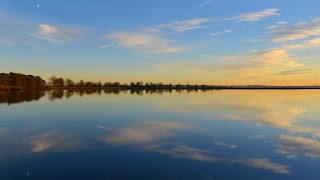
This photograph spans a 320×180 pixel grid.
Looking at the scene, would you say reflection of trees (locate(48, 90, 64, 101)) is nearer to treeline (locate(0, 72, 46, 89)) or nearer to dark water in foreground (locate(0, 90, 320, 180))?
dark water in foreground (locate(0, 90, 320, 180))

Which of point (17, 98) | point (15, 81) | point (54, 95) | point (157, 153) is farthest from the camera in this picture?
point (15, 81)

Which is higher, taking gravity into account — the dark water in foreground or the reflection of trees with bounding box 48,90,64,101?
the reflection of trees with bounding box 48,90,64,101

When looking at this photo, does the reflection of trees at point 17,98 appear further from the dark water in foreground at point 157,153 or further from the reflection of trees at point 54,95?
the dark water in foreground at point 157,153

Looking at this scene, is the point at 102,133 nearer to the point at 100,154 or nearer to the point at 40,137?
the point at 40,137

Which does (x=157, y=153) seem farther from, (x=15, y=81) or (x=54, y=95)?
(x=15, y=81)

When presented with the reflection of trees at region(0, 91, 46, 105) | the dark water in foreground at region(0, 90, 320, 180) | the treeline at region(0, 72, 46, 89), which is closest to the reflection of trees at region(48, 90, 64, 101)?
the reflection of trees at region(0, 91, 46, 105)

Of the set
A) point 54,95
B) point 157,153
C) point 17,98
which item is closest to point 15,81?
point 54,95

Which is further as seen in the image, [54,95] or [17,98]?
[54,95]

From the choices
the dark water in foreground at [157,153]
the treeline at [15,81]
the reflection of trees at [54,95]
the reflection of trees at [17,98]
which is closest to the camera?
the dark water in foreground at [157,153]

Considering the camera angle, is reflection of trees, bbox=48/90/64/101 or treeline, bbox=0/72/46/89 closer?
reflection of trees, bbox=48/90/64/101

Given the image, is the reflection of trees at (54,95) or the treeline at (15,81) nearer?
the reflection of trees at (54,95)

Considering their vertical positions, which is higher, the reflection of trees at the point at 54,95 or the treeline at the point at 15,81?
the treeline at the point at 15,81

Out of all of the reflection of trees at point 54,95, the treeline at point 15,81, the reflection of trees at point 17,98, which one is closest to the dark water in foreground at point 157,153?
the reflection of trees at point 17,98

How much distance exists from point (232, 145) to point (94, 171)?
8.72 meters
